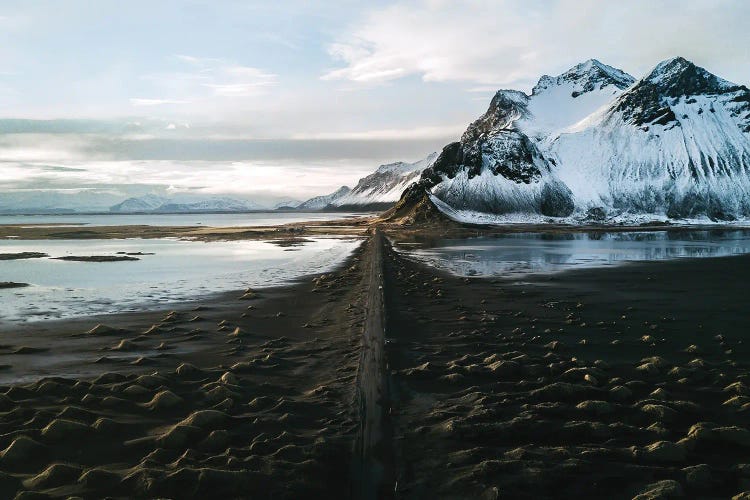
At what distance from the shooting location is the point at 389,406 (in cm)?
1181

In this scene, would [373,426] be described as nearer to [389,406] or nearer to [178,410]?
[389,406]

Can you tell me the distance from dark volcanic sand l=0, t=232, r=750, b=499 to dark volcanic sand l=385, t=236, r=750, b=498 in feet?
0.16

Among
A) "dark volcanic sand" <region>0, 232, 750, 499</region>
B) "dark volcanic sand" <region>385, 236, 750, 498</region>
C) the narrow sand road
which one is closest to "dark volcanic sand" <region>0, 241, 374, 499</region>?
"dark volcanic sand" <region>0, 232, 750, 499</region>

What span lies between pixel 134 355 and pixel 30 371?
2.80m

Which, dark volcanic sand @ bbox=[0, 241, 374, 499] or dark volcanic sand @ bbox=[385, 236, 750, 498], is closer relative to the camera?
dark volcanic sand @ bbox=[0, 241, 374, 499]

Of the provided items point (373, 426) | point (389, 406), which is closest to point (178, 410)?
point (373, 426)

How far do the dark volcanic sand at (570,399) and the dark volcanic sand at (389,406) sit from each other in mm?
48

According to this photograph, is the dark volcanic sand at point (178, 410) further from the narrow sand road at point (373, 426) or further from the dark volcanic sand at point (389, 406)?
the narrow sand road at point (373, 426)

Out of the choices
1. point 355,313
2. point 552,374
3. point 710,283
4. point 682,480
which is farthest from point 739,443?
point 710,283

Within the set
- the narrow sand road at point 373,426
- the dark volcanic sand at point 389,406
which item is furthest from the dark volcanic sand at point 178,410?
the narrow sand road at point 373,426

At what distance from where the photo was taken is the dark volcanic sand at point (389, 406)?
8336 millimetres

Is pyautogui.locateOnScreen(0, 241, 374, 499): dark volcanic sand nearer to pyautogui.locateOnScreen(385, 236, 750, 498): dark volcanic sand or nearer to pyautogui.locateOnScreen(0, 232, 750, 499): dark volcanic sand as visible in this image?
pyautogui.locateOnScreen(0, 232, 750, 499): dark volcanic sand

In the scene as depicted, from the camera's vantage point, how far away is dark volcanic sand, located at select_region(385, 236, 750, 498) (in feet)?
27.7

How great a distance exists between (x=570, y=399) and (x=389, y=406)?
4.44m
